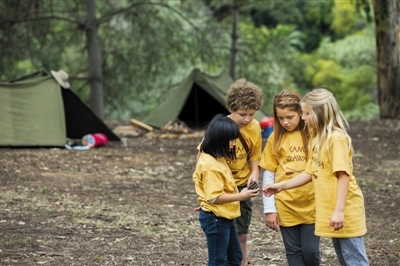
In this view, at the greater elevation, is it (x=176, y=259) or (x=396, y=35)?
(x=396, y=35)

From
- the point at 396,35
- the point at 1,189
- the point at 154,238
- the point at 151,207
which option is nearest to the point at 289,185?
the point at 154,238

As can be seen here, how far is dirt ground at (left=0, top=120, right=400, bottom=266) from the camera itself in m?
4.81

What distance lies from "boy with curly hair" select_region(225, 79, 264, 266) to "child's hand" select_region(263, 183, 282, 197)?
154 millimetres

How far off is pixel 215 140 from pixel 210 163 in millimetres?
125

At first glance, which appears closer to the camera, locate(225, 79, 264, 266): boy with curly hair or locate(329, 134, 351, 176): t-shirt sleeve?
locate(329, 134, 351, 176): t-shirt sleeve

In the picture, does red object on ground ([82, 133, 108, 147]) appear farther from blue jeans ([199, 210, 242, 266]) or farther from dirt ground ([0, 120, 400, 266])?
blue jeans ([199, 210, 242, 266])

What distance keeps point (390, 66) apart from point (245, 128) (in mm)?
10975

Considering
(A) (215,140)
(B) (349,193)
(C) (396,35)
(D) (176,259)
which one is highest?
(C) (396,35)

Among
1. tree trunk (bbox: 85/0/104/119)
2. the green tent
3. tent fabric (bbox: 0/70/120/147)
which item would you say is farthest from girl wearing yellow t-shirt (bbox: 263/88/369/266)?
tree trunk (bbox: 85/0/104/119)

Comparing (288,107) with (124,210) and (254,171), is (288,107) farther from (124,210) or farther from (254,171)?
(124,210)

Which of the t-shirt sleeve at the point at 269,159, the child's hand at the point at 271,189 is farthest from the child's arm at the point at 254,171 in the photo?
the child's hand at the point at 271,189

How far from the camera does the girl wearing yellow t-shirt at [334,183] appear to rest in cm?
322

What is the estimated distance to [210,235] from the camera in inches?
137

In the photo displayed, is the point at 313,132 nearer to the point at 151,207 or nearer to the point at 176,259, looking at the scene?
the point at 176,259
